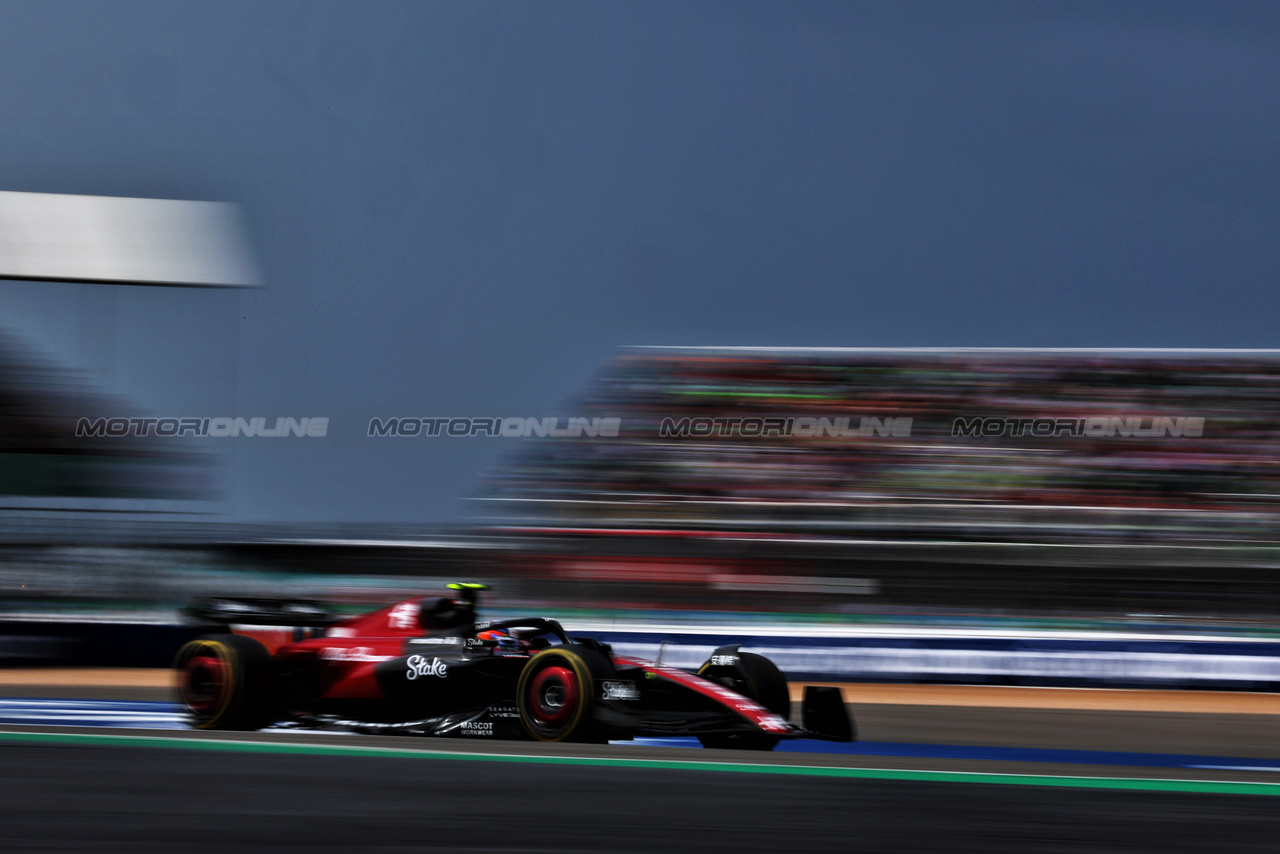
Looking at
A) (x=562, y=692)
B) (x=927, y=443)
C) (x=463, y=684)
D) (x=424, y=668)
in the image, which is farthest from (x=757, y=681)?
(x=927, y=443)

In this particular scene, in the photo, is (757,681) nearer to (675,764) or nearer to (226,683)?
(675,764)

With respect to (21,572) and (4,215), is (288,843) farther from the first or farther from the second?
(4,215)

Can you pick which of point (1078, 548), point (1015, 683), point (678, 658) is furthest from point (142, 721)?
point (1078, 548)

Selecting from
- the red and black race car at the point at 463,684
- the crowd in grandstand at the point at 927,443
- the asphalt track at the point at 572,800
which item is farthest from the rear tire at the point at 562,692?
the crowd in grandstand at the point at 927,443

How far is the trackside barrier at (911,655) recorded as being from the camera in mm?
8547

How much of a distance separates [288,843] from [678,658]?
21.7 feet

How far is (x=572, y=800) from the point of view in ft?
9.45

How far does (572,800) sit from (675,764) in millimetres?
965

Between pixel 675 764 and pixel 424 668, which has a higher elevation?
pixel 424 668

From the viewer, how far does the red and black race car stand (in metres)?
4.98

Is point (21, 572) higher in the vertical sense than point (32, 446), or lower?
lower

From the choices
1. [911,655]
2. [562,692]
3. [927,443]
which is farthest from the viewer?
[927,443]

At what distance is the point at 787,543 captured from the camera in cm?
1052

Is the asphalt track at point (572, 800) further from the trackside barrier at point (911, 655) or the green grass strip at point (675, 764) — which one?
the trackside barrier at point (911, 655)
